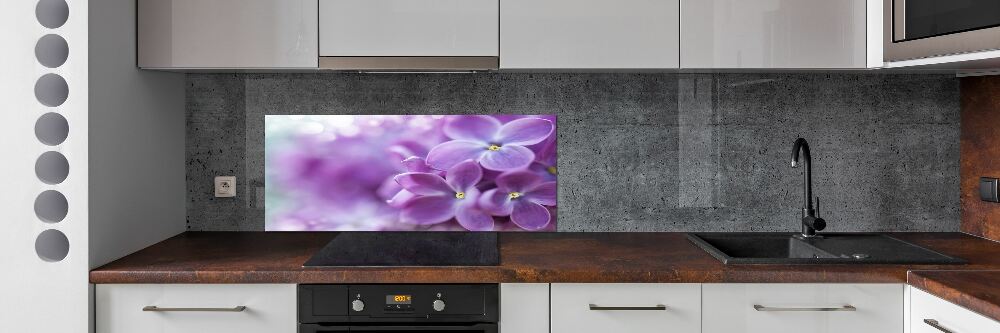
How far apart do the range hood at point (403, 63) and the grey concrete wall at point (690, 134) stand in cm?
36

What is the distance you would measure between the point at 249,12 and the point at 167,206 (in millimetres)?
726

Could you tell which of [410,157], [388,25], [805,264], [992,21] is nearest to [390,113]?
[410,157]

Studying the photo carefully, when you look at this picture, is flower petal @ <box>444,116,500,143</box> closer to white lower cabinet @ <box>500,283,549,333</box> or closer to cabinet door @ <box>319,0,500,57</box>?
cabinet door @ <box>319,0,500,57</box>

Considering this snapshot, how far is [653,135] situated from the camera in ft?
8.38

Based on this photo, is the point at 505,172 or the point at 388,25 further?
the point at 505,172

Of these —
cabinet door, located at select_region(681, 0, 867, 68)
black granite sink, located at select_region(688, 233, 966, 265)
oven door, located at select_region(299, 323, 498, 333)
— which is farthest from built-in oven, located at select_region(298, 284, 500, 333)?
cabinet door, located at select_region(681, 0, 867, 68)

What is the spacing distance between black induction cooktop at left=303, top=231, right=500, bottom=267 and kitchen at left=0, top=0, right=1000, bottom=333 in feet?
0.07

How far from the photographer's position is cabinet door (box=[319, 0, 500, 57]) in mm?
2172
